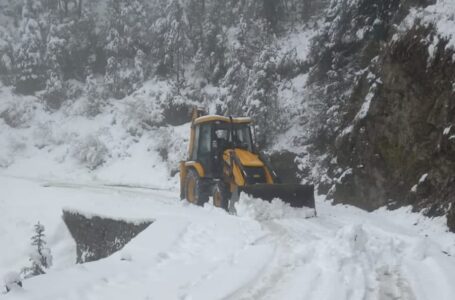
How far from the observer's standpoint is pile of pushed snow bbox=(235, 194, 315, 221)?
351 inches

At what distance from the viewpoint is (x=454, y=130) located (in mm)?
7891

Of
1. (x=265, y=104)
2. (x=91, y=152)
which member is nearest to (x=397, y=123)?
(x=265, y=104)

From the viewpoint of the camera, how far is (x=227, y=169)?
1071 centimetres

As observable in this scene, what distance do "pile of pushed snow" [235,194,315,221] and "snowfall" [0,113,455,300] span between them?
0.07 ft

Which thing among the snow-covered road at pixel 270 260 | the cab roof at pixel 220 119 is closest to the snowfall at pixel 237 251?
the snow-covered road at pixel 270 260

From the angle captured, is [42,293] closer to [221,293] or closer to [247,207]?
[221,293]

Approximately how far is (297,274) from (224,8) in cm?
2258

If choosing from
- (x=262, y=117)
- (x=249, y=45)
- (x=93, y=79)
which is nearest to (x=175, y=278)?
(x=262, y=117)

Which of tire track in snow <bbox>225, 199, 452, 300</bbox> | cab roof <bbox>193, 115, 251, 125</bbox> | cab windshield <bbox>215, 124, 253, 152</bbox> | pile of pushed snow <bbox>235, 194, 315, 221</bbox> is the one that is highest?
cab roof <bbox>193, 115, 251, 125</bbox>

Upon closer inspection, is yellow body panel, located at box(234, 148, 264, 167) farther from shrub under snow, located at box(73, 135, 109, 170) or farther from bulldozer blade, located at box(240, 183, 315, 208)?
shrub under snow, located at box(73, 135, 109, 170)

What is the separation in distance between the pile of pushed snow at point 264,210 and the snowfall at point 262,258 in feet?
0.07

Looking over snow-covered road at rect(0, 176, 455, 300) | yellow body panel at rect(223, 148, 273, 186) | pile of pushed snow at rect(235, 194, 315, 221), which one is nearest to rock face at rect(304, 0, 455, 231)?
snow-covered road at rect(0, 176, 455, 300)

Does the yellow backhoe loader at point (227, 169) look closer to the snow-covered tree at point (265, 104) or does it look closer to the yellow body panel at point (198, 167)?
the yellow body panel at point (198, 167)

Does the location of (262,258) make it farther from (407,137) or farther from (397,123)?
(397,123)
